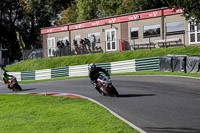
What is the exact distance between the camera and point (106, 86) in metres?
12.9

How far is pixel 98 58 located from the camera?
101 feet

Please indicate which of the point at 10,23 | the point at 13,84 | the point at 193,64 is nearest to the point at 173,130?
the point at 193,64

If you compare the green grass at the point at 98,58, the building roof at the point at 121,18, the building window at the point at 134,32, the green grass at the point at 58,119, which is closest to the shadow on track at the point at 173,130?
the green grass at the point at 58,119

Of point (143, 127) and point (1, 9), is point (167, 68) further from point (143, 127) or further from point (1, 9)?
point (1, 9)

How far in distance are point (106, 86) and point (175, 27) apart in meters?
16.7

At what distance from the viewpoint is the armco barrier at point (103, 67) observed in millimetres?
24203

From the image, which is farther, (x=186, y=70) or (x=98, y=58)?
(x=98, y=58)

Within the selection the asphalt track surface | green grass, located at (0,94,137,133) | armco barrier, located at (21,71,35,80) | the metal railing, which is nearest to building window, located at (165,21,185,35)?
the metal railing

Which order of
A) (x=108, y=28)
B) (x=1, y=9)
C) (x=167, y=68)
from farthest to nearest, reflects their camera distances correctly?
1. (x=1, y=9)
2. (x=108, y=28)
3. (x=167, y=68)

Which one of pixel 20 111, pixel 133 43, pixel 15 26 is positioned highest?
pixel 15 26

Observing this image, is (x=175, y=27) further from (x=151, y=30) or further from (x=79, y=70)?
(x=79, y=70)

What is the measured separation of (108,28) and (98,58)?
4.16 meters

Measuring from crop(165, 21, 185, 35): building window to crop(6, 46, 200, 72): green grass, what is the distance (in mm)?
2085

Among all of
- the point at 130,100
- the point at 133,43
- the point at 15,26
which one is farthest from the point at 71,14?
the point at 130,100
